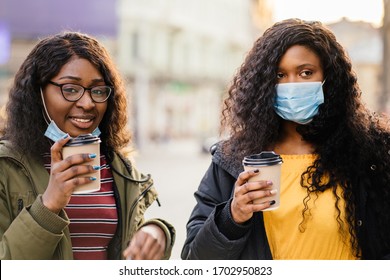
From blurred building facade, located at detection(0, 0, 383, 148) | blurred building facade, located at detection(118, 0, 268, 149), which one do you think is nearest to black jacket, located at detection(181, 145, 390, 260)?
blurred building facade, located at detection(0, 0, 383, 148)

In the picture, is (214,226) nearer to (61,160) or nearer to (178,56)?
Answer: (61,160)

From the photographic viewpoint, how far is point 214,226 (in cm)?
160

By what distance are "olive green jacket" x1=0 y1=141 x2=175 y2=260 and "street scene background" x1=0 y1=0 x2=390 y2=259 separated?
1322mm

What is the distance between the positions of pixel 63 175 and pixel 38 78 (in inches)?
13.9

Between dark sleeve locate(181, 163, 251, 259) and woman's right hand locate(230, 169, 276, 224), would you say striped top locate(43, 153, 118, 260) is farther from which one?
woman's right hand locate(230, 169, 276, 224)

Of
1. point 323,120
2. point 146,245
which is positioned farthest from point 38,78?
point 323,120

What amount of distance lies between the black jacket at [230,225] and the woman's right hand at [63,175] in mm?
353

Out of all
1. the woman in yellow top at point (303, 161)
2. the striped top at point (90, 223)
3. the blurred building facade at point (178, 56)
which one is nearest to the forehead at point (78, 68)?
the striped top at point (90, 223)

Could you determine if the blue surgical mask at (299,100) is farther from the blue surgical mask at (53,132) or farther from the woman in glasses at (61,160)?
A: the blue surgical mask at (53,132)

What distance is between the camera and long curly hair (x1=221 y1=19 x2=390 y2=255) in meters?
1.65

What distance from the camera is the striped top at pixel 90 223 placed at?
1626mm

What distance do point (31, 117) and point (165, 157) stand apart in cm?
1801

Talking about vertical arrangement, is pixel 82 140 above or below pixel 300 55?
below

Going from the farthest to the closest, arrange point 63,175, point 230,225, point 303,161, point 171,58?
point 171,58
point 303,161
point 230,225
point 63,175
